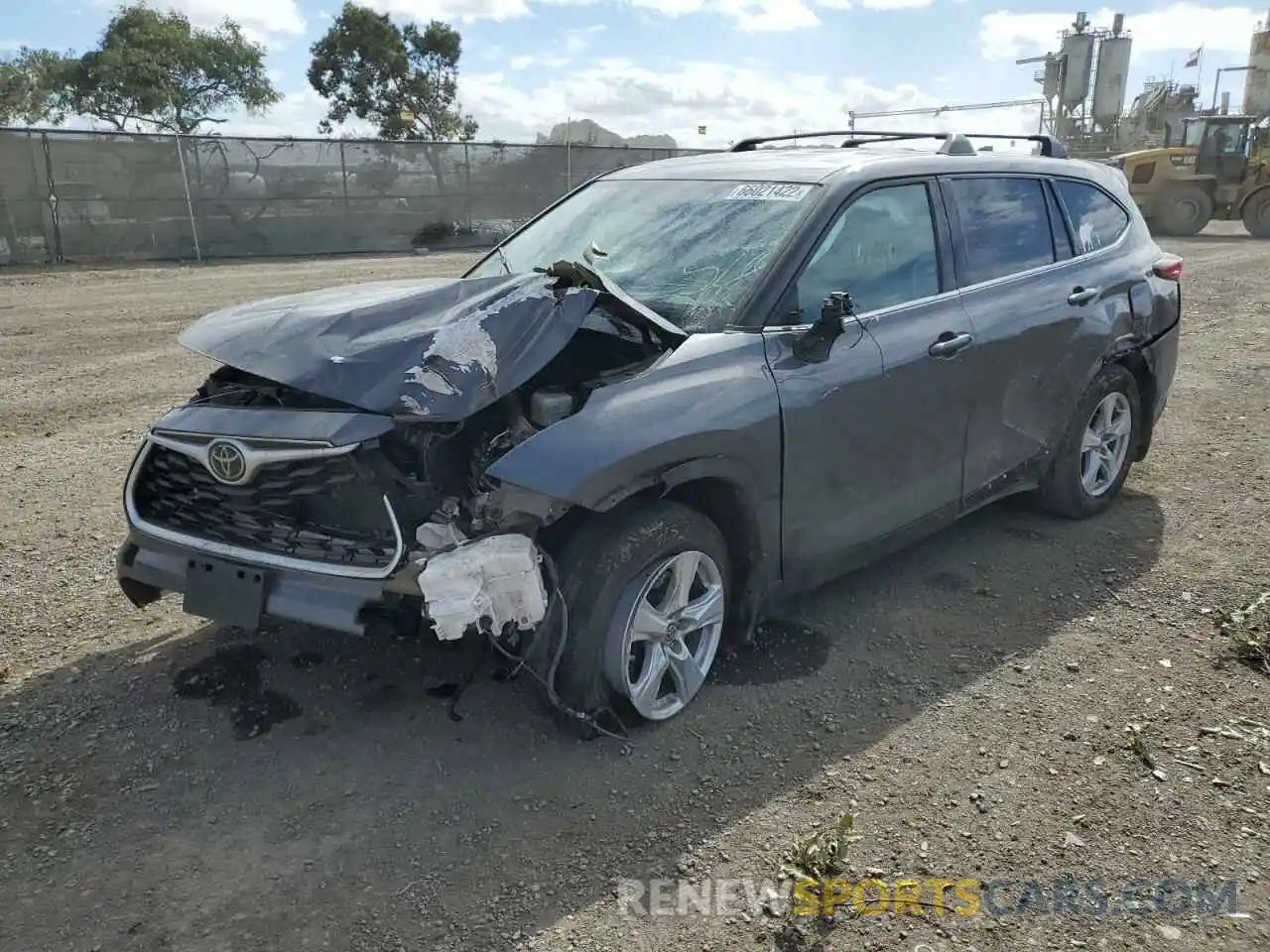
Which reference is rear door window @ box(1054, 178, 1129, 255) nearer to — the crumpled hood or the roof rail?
the roof rail

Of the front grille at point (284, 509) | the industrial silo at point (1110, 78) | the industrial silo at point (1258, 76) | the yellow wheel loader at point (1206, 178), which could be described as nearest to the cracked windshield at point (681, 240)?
the front grille at point (284, 509)

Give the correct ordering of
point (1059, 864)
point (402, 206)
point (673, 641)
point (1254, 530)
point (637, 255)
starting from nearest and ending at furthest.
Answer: point (1059, 864), point (673, 641), point (637, 255), point (1254, 530), point (402, 206)

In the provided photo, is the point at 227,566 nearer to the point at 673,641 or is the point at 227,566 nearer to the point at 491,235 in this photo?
the point at 673,641

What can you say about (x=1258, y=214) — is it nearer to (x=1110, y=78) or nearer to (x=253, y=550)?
(x=253, y=550)

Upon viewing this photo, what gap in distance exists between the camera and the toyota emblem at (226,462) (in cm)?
318

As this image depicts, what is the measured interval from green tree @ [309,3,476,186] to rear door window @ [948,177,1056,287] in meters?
33.9

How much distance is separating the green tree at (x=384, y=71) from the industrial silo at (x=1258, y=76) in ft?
196

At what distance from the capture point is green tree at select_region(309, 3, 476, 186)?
3578cm

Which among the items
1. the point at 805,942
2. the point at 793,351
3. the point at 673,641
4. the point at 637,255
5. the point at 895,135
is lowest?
the point at 805,942

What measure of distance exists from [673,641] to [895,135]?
10.5ft

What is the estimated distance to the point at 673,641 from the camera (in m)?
3.44

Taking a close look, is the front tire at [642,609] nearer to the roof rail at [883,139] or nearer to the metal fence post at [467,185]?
the roof rail at [883,139]

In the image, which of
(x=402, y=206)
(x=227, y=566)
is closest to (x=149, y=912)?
(x=227, y=566)

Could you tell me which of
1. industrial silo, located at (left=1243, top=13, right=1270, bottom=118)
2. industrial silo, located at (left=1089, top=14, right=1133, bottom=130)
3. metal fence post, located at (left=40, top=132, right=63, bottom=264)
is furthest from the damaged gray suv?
industrial silo, located at (left=1243, top=13, right=1270, bottom=118)
